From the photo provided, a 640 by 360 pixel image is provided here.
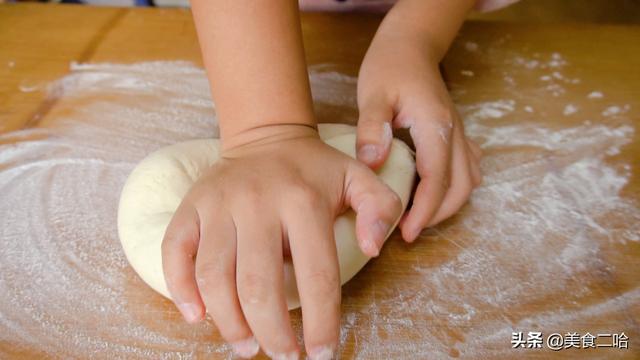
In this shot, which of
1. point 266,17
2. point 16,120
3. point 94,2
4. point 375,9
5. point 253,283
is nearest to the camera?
point 253,283

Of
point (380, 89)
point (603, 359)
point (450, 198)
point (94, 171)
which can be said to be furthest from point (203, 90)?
point (603, 359)

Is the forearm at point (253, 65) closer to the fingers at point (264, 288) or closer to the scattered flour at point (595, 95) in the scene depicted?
the fingers at point (264, 288)

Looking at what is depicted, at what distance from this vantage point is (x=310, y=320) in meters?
0.52

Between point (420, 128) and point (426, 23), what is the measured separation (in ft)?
0.77

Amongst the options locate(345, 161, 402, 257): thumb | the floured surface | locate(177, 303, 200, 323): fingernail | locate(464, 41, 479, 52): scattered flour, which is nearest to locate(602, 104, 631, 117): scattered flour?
the floured surface

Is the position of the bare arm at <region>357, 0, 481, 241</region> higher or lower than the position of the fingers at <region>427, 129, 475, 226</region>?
higher

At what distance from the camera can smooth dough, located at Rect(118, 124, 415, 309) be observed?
0.63m

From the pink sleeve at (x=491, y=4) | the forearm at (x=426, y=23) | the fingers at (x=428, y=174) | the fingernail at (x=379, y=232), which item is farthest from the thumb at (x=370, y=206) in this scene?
the pink sleeve at (x=491, y=4)

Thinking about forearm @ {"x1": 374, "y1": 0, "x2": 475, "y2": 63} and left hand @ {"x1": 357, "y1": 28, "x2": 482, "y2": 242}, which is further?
forearm @ {"x1": 374, "y1": 0, "x2": 475, "y2": 63}

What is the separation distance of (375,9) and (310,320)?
2.80ft

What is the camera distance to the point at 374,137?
70 cm

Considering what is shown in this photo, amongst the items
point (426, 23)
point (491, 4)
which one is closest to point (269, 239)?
point (426, 23)

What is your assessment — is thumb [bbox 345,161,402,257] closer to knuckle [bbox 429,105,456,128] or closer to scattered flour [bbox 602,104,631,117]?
knuckle [bbox 429,105,456,128]

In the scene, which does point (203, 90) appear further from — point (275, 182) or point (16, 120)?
point (275, 182)
